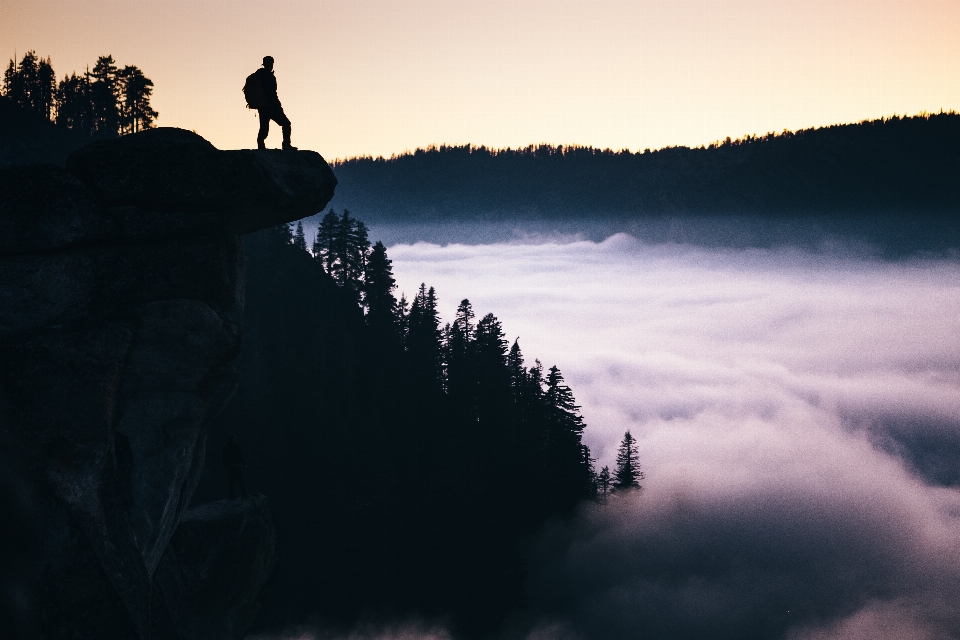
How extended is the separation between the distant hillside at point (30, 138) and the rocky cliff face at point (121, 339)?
9271 centimetres

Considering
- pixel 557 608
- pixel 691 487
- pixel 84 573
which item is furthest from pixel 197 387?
pixel 691 487

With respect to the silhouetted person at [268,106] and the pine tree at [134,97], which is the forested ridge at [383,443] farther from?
the silhouetted person at [268,106]

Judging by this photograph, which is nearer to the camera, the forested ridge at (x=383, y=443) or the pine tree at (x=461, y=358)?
the forested ridge at (x=383, y=443)

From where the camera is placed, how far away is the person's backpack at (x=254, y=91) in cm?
2091

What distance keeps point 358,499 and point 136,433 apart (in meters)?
70.4

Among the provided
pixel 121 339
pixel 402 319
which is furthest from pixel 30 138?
pixel 121 339

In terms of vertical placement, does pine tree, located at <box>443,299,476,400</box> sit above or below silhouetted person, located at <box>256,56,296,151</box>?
below

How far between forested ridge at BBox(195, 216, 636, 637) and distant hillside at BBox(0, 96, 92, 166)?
32257 mm

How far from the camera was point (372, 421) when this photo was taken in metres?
92.6

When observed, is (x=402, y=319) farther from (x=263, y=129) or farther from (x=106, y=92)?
(x=263, y=129)

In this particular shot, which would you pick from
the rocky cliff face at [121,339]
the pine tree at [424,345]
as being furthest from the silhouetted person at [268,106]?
the pine tree at [424,345]

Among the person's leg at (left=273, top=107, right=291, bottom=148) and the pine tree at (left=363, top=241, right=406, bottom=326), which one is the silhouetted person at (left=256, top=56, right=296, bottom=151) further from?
the pine tree at (left=363, top=241, right=406, bottom=326)

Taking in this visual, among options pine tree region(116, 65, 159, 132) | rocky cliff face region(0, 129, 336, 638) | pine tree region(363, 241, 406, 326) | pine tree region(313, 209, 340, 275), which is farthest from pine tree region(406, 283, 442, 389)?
rocky cliff face region(0, 129, 336, 638)

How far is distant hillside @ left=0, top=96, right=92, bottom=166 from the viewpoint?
99.6 metres
